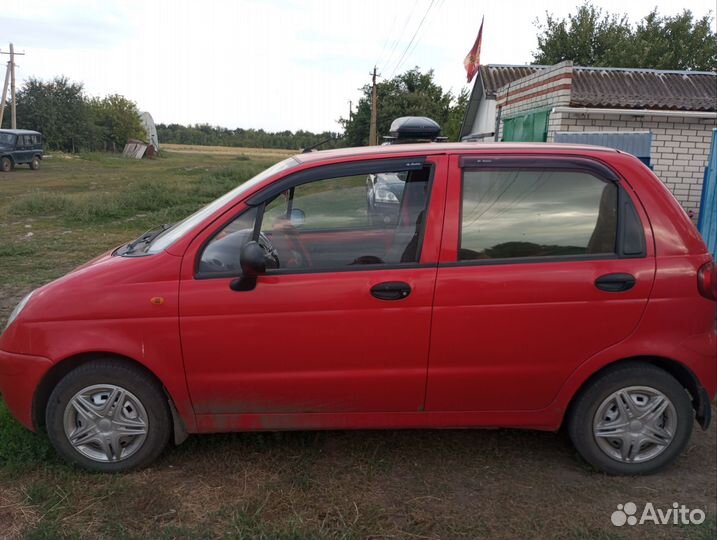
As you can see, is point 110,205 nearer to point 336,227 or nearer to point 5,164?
point 336,227

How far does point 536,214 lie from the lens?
3229 millimetres

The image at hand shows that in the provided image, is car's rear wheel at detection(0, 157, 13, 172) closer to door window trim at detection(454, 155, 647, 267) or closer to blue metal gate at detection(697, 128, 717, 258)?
blue metal gate at detection(697, 128, 717, 258)

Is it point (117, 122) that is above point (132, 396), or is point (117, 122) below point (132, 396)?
above

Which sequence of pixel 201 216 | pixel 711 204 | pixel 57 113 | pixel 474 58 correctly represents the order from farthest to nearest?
pixel 57 113 → pixel 474 58 → pixel 711 204 → pixel 201 216

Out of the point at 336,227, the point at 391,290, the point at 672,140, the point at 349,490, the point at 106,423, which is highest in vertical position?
the point at 672,140

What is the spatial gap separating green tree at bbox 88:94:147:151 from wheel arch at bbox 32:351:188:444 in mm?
60432

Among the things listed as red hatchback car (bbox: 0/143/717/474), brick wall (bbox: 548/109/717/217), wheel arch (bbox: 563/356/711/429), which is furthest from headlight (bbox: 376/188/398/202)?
brick wall (bbox: 548/109/717/217)

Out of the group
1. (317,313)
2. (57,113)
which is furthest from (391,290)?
(57,113)

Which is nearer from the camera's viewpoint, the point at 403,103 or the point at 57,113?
the point at 403,103

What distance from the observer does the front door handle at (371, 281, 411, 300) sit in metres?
3.06

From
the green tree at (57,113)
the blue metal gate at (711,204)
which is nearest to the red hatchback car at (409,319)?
the blue metal gate at (711,204)

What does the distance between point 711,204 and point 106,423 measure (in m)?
6.45

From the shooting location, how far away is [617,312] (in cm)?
311

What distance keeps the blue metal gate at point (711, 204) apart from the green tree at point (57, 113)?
52871 mm
